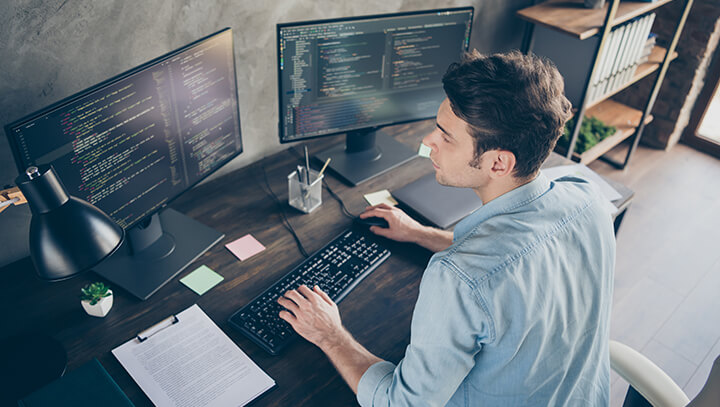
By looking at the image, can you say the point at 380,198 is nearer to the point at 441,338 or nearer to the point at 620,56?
the point at 441,338

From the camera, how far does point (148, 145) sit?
1335 millimetres

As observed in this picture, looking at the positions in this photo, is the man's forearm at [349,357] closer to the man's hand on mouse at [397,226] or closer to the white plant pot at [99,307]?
the man's hand on mouse at [397,226]

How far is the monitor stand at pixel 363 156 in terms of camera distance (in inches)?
75.4

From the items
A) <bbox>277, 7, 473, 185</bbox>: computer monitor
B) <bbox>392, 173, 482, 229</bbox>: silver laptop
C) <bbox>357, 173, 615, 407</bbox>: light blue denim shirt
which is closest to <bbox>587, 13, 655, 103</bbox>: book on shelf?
<bbox>277, 7, 473, 185</bbox>: computer monitor

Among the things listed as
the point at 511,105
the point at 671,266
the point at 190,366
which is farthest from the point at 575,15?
the point at 190,366

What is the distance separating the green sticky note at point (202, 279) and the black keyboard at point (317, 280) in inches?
5.8

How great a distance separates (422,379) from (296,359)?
1.17 feet

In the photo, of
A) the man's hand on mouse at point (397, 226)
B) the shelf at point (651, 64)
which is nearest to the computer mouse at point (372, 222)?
the man's hand on mouse at point (397, 226)

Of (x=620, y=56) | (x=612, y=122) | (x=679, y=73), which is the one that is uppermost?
(x=620, y=56)

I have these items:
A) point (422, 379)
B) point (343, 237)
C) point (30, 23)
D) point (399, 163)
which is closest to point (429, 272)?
point (422, 379)

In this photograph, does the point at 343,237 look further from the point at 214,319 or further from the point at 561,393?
the point at 561,393

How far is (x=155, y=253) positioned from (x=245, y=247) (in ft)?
0.82

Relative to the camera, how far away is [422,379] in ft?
3.42

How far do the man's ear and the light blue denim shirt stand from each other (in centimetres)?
5
